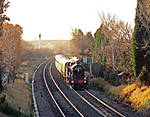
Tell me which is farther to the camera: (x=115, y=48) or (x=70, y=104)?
(x=115, y=48)

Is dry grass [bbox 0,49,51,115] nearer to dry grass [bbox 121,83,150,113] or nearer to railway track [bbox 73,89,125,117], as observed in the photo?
railway track [bbox 73,89,125,117]

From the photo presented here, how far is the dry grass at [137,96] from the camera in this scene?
664 inches

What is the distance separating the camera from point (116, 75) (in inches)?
1020

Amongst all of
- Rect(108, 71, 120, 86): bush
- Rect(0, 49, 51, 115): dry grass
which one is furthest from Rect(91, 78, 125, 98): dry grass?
Rect(0, 49, 51, 115): dry grass

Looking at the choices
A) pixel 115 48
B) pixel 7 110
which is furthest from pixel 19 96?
pixel 115 48

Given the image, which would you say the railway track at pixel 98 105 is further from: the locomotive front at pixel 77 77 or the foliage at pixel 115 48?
the foliage at pixel 115 48

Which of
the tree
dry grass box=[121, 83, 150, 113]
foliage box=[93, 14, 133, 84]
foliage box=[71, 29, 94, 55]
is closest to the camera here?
dry grass box=[121, 83, 150, 113]

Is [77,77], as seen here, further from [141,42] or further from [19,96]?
[141,42]

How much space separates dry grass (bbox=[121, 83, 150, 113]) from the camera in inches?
664

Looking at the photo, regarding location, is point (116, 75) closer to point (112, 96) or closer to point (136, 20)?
point (112, 96)

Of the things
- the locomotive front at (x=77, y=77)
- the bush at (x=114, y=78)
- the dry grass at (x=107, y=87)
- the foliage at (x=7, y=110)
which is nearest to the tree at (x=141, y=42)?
the dry grass at (x=107, y=87)

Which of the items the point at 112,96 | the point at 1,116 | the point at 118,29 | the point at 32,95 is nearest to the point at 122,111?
the point at 112,96

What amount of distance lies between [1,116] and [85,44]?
58168 mm

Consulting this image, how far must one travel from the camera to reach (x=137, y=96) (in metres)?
18.9
